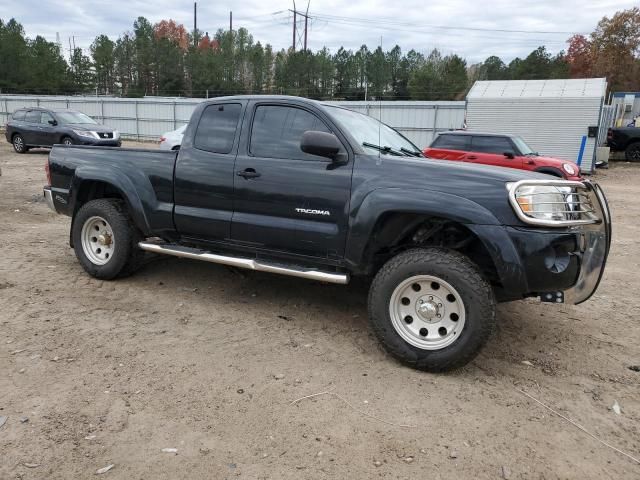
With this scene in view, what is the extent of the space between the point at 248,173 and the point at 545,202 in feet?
7.49

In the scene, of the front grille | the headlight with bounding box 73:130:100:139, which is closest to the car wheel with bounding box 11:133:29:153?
the headlight with bounding box 73:130:100:139

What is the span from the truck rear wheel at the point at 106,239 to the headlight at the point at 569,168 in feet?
35.2

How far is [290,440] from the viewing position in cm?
279

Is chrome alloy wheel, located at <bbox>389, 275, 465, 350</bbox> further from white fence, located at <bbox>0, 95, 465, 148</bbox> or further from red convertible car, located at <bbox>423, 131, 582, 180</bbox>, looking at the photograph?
white fence, located at <bbox>0, 95, 465, 148</bbox>

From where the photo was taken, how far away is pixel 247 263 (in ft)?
13.9

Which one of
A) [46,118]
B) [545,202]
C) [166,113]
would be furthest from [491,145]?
[166,113]

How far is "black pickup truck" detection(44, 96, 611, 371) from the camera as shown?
11.0 ft

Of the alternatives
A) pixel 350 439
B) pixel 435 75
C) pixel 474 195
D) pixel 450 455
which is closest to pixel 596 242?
pixel 474 195

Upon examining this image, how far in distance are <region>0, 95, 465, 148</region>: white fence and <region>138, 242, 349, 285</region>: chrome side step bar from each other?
18472mm

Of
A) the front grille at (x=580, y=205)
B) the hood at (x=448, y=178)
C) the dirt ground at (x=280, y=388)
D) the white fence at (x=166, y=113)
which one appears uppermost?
the white fence at (x=166, y=113)

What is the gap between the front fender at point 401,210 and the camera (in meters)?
3.41

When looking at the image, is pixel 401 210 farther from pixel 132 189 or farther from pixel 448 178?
pixel 132 189

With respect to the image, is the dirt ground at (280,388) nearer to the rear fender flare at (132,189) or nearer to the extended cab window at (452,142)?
the rear fender flare at (132,189)

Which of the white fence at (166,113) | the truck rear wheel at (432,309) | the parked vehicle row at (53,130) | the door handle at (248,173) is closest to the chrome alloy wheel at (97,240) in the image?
the door handle at (248,173)
